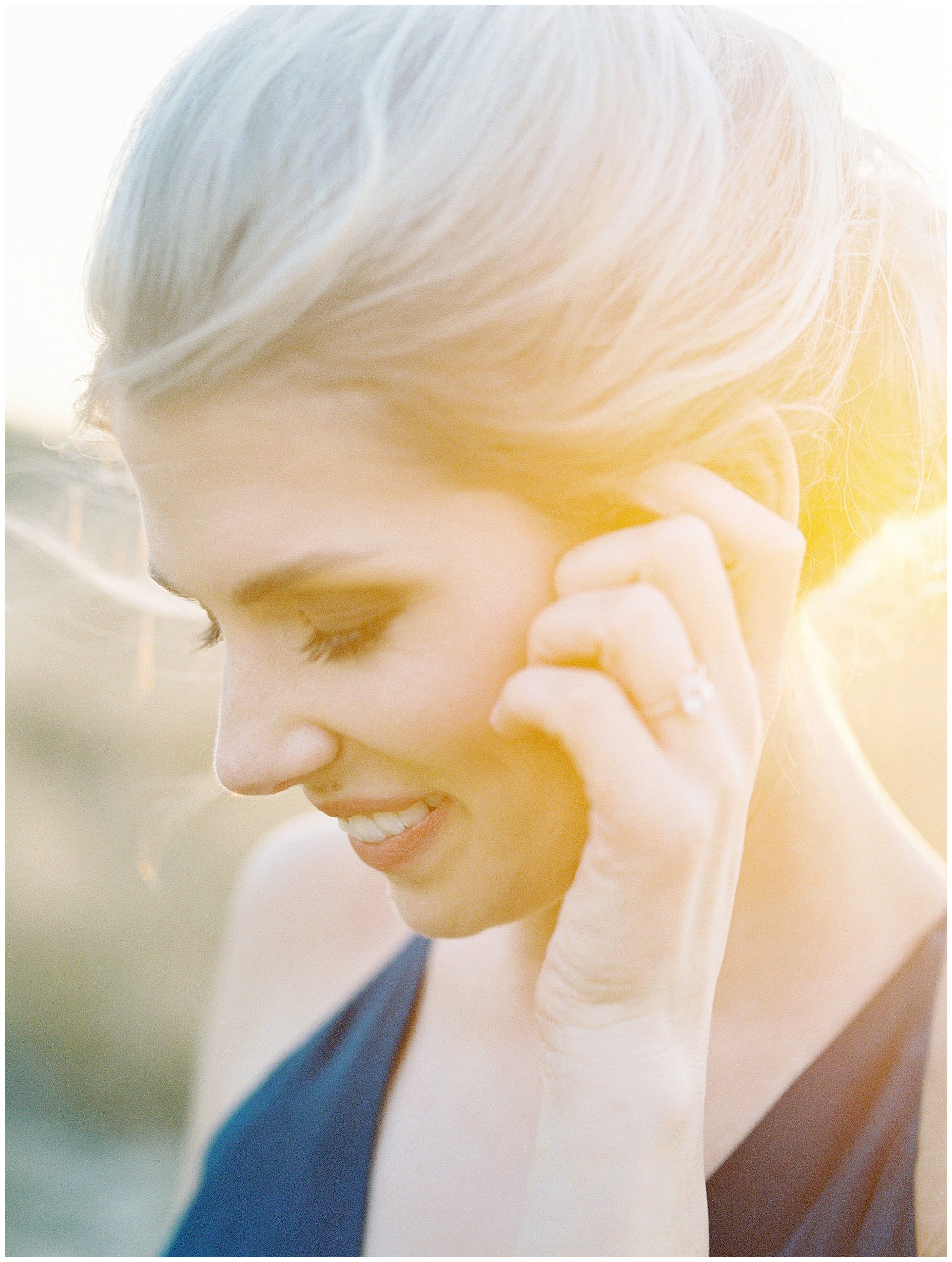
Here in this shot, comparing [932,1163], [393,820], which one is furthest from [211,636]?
[932,1163]

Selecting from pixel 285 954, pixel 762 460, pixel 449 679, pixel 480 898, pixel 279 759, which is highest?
pixel 762 460

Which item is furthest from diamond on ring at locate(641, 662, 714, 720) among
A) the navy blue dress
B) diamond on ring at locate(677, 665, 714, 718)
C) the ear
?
the navy blue dress

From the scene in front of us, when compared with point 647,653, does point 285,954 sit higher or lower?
lower

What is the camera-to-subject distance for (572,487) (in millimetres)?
978

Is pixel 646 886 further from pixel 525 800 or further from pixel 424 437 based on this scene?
pixel 424 437

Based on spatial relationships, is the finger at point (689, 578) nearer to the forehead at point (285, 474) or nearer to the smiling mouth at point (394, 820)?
the forehead at point (285, 474)

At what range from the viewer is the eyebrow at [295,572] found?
3.02 ft

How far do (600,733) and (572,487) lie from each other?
25 cm

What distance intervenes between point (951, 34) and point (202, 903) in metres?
3.34

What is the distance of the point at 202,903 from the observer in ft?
11.6

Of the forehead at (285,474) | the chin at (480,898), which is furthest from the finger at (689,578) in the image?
the chin at (480,898)

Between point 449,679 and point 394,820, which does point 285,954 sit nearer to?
point 394,820

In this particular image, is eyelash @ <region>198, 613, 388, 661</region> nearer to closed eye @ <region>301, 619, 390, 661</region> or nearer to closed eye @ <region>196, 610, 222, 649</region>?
closed eye @ <region>301, 619, 390, 661</region>

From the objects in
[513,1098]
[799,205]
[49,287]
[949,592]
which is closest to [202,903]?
[513,1098]
